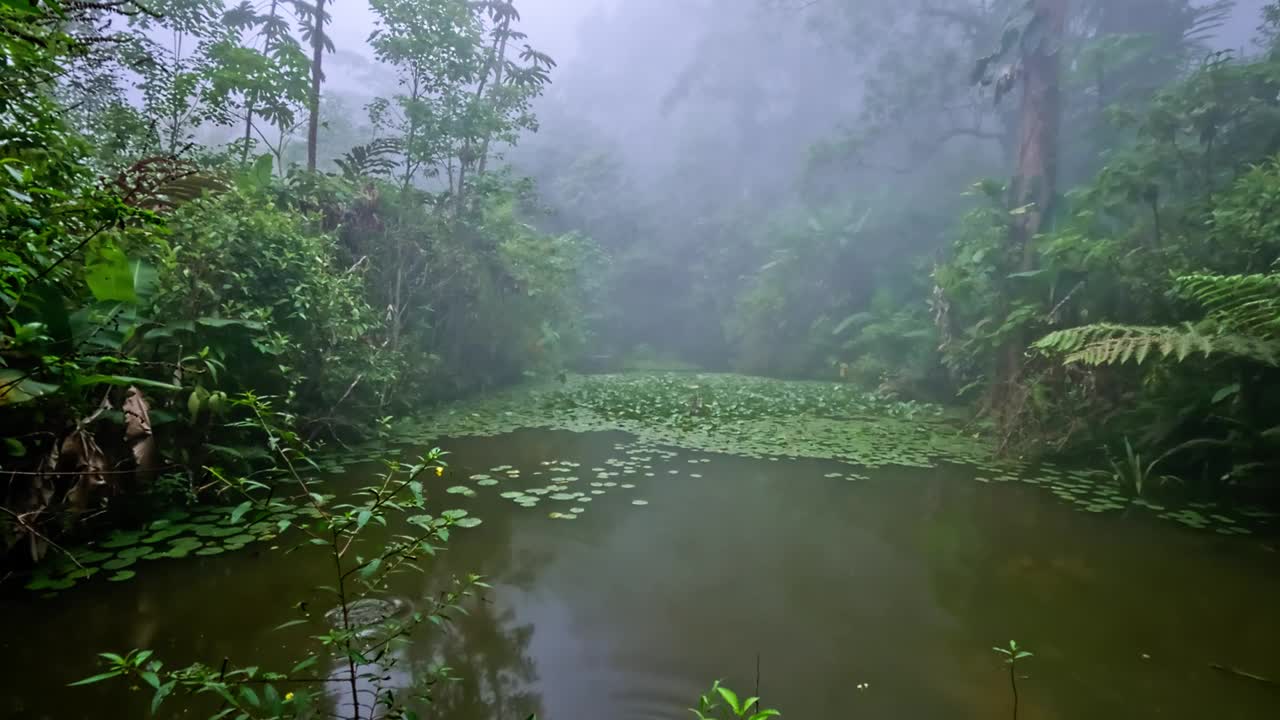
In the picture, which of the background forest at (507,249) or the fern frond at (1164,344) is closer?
the background forest at (507,249)

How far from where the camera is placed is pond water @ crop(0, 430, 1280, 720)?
199 centimetres

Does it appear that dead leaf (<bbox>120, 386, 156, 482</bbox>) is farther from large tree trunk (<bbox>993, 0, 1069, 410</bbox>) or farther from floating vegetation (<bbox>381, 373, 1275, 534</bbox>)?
large tree trunk (<bbox>993, 0, 1069, 410</bbox>)

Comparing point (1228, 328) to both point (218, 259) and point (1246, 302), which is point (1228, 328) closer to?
point (1246, 302)

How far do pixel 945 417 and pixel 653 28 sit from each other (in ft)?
144

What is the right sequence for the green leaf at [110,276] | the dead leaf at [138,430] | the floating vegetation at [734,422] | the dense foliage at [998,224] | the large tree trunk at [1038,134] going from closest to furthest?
1. the green leaf at [110,276]
2. the dead leaf at [138,430]
3. the dense foliage at [998,224]
4. the floating vegetation at [734,422]
5. the large tree trunk at [1038,134]

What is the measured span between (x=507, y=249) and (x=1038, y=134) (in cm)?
847

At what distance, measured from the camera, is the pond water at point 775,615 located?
199cm

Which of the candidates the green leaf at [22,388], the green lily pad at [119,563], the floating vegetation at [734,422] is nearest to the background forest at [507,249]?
the green leaf at [22,388]

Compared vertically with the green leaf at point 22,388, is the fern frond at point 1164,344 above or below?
above

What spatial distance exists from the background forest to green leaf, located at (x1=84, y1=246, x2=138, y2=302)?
0.02 meters

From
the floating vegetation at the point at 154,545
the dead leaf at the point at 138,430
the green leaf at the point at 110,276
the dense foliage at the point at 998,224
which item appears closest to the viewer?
the green leaf at the point at 110,276

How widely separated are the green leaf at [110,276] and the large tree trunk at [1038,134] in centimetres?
889

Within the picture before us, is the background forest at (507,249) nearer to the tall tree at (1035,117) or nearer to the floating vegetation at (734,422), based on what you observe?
the tall tree at (1035,117)

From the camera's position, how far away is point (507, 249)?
9625mm
